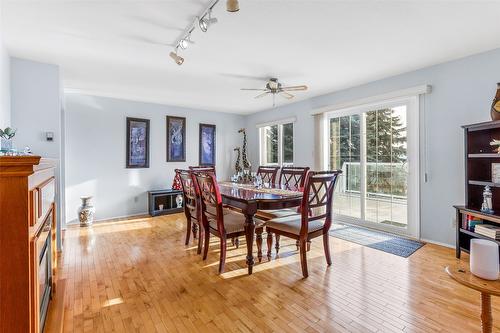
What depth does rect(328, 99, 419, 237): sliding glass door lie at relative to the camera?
359 centimetres

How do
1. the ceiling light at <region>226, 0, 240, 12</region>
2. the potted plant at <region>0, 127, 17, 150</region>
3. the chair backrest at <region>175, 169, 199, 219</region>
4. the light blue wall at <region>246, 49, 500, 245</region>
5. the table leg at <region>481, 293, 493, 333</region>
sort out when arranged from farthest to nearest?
the chair backrest at <region>175, 169, 199, 219</region>
the light blue wall at <region>246, 49, 500, 245</region>
the potted plant at <region>0, 127, 17, 150</region>
the ceiling light at <region>226, 0, 240, 12</region>
the table leg at <region>481, 293, 493, 333</region>

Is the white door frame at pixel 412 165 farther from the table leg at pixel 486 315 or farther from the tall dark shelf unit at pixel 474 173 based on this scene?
the table leg at pixel 486 315

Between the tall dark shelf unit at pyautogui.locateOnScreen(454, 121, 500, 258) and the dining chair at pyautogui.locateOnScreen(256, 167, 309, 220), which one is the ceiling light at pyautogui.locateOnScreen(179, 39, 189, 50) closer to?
the dining chair at pyautogui.locateOnScreen(256, 167, 309, 220)

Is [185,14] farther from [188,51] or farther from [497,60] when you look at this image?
[497,60]

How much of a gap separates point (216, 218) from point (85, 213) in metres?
3.04

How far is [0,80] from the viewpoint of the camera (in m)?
2.44

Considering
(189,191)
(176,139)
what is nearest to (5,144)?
(189,191)

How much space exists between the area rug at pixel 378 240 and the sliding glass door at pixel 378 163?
0.62 feet

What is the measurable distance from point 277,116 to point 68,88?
3.98 metres

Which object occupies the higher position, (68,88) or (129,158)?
(68,88)

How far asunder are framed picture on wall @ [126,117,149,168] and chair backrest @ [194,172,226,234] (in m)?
2.88

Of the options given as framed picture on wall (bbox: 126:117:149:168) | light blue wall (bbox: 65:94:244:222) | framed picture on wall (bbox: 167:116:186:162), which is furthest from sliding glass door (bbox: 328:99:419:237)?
framed picture on wall (bbox: 126:117:149:168)

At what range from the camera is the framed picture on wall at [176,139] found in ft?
18.3

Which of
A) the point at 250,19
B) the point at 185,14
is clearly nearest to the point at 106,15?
the point at 185,14
